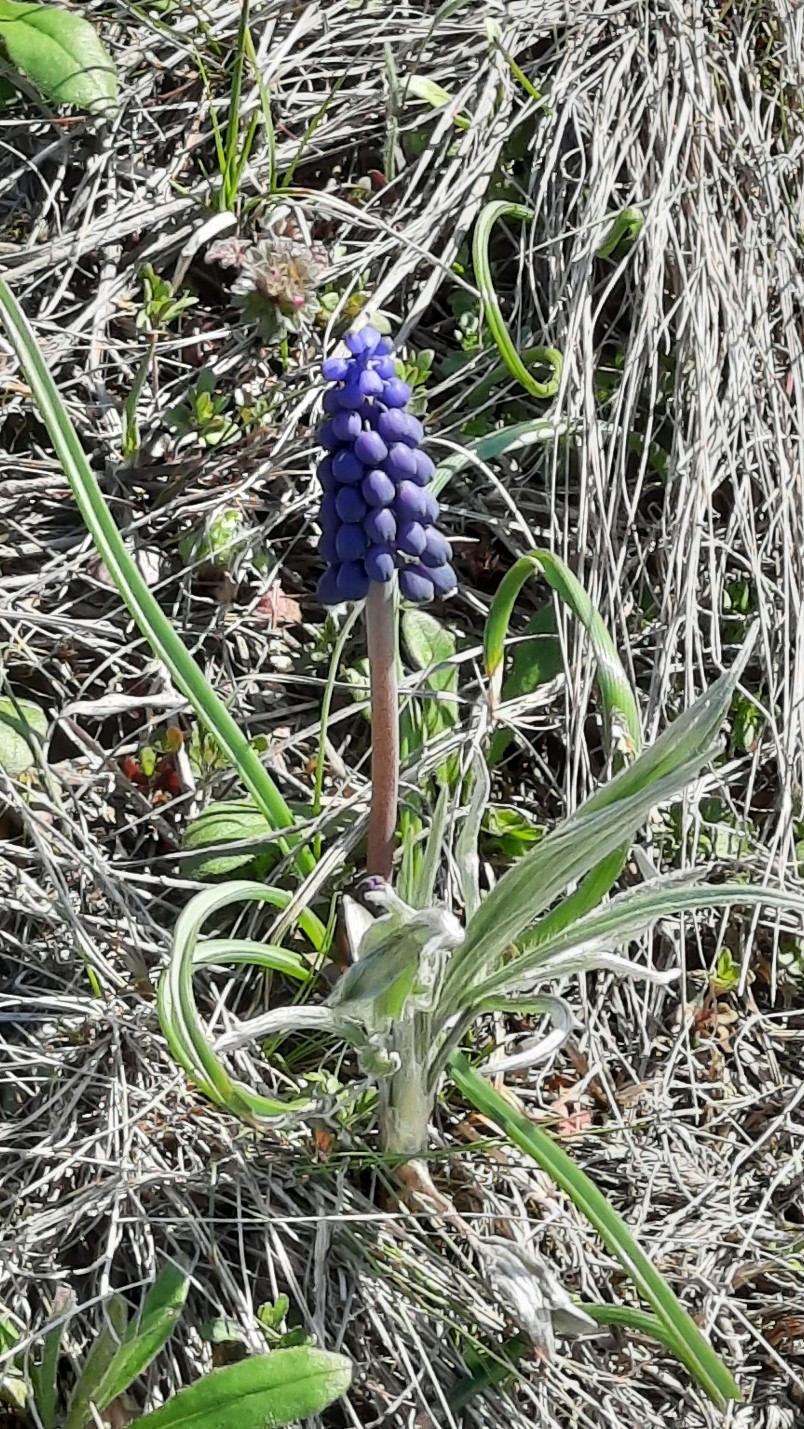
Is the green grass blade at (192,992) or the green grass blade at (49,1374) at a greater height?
the green grass blade at (192,992)

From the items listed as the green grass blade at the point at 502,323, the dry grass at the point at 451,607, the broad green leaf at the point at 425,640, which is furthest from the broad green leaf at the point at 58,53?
the broad green leaf at the point at 425,640

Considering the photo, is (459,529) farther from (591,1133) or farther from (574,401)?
(591,1133)

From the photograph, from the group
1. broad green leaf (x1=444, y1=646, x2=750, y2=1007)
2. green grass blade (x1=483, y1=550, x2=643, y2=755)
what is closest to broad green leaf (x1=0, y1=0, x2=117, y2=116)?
green grass blade (x1=483, y1=550, x2=643, y2=755)

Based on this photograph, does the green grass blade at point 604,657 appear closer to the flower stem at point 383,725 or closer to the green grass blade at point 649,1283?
the flower stem at point 383,725

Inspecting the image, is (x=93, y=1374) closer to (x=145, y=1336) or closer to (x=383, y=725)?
(x=145, y=1336)

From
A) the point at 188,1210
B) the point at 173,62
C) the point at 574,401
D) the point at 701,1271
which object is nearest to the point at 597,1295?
the point at 701,1271

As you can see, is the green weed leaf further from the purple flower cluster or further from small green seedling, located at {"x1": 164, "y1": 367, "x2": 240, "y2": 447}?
small green seedling, located at {"x1": 164, "y1": 367, "x2": 240, "y2": 447}
